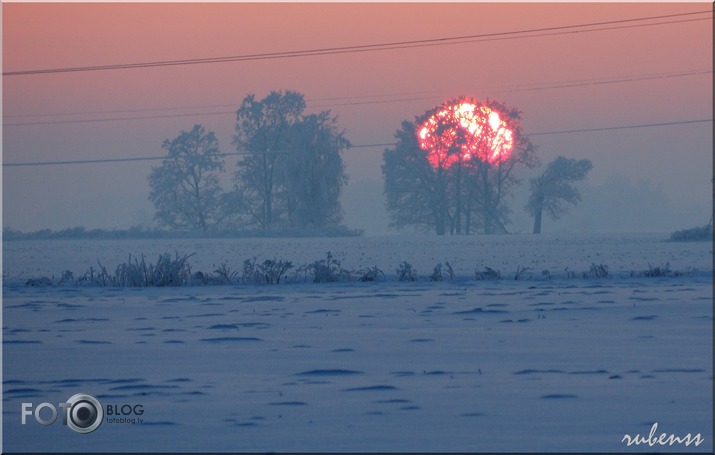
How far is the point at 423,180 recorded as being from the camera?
75375 mm

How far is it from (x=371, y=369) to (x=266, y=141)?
6606cm

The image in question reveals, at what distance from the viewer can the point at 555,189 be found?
252ft

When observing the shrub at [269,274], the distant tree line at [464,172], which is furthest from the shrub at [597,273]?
the distant tree line at [464,172]

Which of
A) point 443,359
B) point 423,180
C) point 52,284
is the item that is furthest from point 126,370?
point 423,180

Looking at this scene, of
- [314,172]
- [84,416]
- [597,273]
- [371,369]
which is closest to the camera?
[84,416]

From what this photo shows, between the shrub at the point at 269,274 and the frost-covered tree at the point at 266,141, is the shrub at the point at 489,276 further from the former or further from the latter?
the frost-covered tree at the point at 266,141

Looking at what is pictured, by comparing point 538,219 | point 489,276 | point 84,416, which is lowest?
point 84,416

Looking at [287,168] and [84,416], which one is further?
[287,168]

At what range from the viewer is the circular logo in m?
7.58

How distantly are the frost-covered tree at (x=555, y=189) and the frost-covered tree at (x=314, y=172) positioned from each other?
14040 millimetres

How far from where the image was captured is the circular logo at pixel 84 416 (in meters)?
7.58

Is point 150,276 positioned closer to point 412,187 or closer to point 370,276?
point 370,276

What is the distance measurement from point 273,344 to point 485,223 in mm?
63926

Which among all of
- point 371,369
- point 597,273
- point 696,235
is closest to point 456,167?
point 696,235
